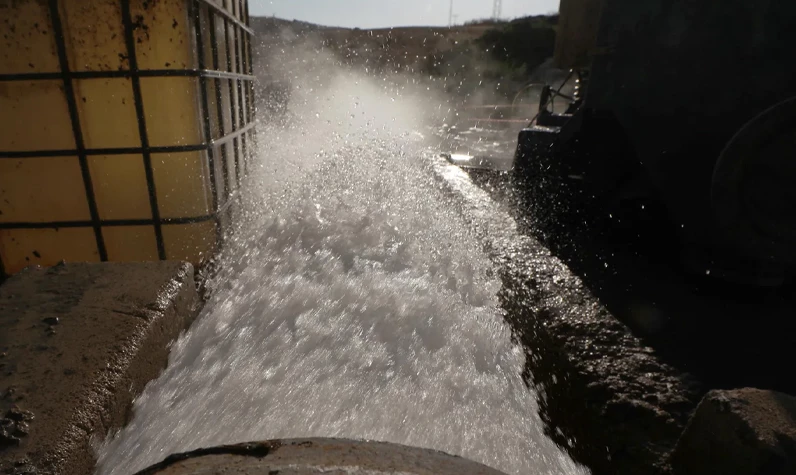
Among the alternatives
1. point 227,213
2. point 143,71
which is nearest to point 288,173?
point 227,213

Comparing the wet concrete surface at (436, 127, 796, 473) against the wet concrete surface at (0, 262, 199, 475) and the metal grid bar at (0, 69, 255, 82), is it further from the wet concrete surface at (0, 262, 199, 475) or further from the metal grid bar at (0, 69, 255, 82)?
the metal grid bar at (0, 69, 255, 82)

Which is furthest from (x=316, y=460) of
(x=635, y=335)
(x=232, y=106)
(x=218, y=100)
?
(x=232, y=106)

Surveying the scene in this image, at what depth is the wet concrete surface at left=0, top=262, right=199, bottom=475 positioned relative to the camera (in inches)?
32.7

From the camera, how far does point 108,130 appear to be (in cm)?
176

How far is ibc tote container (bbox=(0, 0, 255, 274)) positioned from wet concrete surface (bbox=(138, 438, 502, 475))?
1.44 meters

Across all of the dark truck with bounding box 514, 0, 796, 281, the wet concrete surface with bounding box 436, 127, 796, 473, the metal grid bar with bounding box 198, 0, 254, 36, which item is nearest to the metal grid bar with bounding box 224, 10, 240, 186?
the metal grid bar with bounding box 198, 0, 254, 36

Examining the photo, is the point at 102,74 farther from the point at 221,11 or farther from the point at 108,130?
the point at 221,11

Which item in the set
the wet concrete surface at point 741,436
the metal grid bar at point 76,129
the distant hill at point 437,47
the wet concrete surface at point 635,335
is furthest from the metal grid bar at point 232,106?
the distant hill at point 437,47

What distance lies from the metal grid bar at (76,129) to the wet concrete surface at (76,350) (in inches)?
23.8

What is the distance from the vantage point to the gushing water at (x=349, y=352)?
47.7 inches

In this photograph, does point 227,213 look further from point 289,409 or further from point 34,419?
point 34,419

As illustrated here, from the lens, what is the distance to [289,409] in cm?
130

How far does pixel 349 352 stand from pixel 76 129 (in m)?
1.43

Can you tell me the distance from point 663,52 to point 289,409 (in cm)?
253
